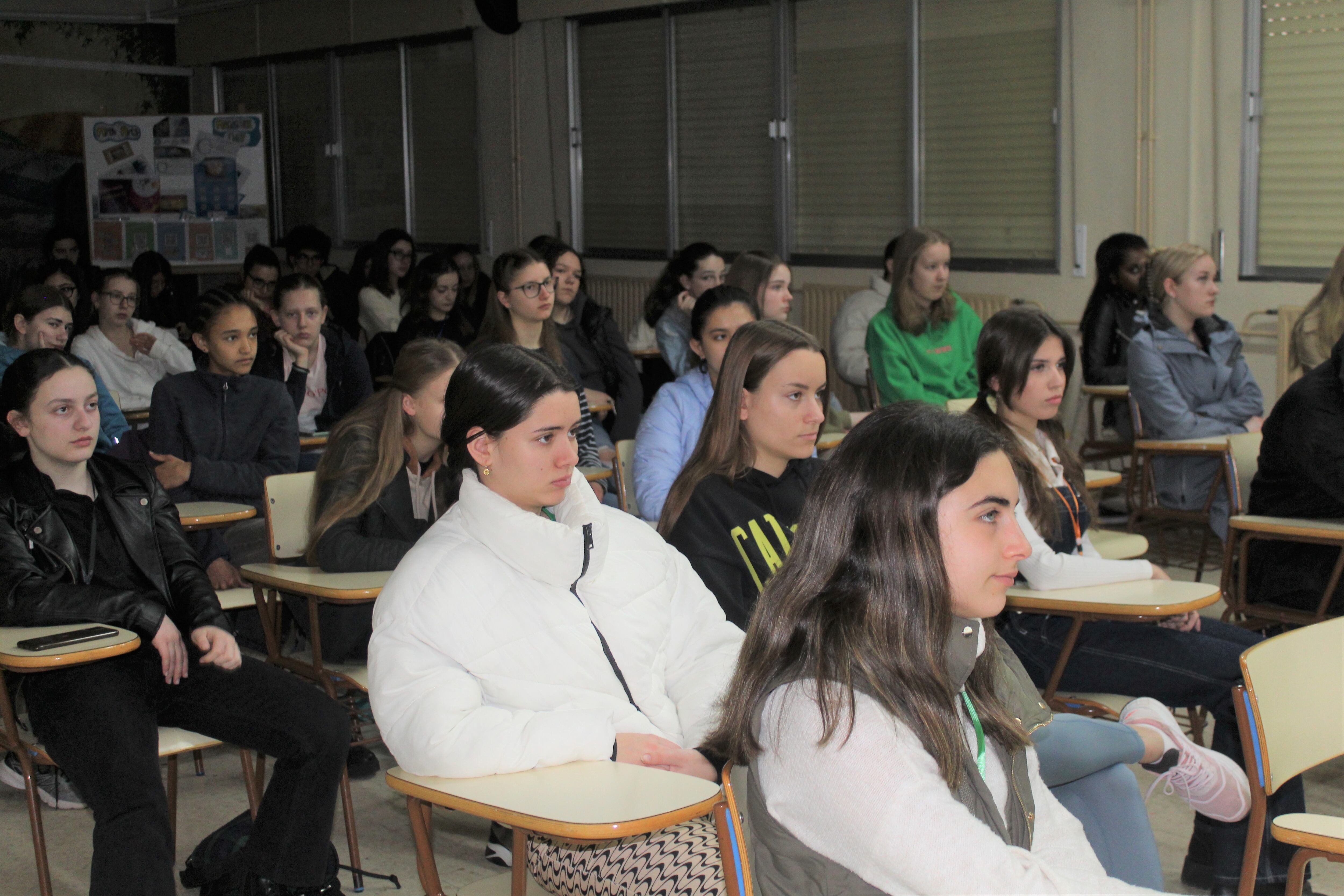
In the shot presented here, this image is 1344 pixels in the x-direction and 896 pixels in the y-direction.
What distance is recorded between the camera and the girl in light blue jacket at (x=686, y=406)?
3639 mm

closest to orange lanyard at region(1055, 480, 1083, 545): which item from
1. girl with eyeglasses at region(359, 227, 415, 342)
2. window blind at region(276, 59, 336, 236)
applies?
girl with eyeglasses at region(359, 227, 415, 342)

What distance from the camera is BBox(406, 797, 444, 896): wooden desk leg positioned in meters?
1.89

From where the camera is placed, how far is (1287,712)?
2.03 metres

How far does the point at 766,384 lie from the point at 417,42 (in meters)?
8.17

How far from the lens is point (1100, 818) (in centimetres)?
194

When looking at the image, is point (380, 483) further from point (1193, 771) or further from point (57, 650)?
point (1193, 771)

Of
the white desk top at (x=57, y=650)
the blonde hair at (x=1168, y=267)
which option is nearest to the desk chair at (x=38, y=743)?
the white desk top at (x=57, y=650)

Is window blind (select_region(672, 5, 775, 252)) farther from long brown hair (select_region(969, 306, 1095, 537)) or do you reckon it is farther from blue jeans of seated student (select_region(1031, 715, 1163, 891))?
blue jeans of seated student (select_region(1031, 715, 1163, 891))

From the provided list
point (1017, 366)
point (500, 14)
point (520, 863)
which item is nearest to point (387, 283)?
point (500, 14)

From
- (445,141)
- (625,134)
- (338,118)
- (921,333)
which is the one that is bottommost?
(921,333)

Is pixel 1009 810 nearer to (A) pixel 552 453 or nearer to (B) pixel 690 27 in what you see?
(A) pixel 552 453

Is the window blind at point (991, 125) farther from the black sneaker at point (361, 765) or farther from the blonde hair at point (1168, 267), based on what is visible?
the black sneaker at point (361, 765)

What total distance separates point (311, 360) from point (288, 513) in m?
2.13

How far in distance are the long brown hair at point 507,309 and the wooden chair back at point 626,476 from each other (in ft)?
2.88
